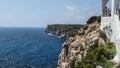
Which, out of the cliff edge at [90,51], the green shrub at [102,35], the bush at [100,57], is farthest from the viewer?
the green shrub at [102,35]

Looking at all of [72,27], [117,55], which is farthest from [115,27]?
[72,27]

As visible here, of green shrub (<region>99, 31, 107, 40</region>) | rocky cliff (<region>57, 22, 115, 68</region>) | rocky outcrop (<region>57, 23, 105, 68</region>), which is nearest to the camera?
rocky cliff (<region>57, 22, 115, 68</region>)

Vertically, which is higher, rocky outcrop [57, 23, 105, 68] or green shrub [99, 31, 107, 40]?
green shrub [99, 31, 107, 40]

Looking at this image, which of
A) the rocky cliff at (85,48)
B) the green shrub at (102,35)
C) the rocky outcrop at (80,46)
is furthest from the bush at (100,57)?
the green shrub at (102,35)

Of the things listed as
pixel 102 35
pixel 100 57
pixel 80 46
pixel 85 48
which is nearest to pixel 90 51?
pixel 102 35

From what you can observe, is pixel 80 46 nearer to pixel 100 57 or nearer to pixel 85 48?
pixel 85 48

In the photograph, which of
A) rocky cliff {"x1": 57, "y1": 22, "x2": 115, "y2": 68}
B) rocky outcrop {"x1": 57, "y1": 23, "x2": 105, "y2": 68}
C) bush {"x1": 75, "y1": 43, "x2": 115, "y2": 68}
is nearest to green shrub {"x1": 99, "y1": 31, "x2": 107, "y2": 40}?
rocky cliff {"x1": 57, "y1": 22, "x2": 115, "y2": 68}

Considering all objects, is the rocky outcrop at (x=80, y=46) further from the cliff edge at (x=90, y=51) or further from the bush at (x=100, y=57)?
the bush at (x=100, y=57)

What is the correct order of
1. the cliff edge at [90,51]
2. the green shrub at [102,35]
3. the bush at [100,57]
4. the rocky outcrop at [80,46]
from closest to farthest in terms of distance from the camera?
the bush at [100,57] → the cliff edge at [90,51] → the green shrub at [102,35] → the rocky outcrop at [80,46]

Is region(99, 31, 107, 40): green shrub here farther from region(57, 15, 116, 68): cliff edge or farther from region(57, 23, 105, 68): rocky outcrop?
region(57, 23, 105, 68): rocky outcrop

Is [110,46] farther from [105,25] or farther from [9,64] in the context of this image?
[9,64]

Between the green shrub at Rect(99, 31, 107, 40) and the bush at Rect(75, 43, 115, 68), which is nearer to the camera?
the bush at Rect(75, 43, 115, 68)
